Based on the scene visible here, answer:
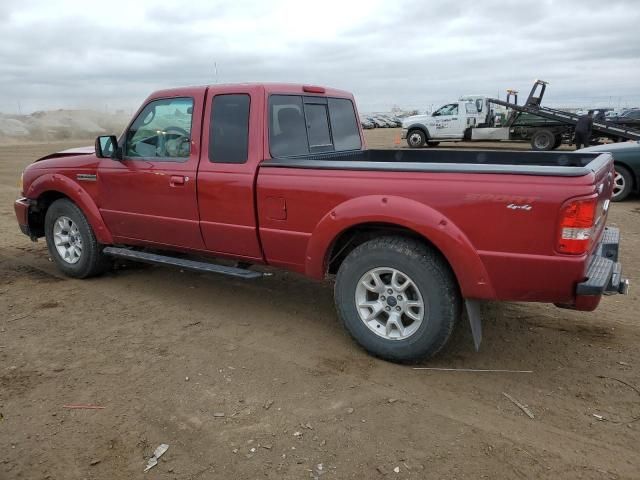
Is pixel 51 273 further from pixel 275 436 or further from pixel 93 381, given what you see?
pixel 275 436

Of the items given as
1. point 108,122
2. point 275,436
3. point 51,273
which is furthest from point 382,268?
point 108,122

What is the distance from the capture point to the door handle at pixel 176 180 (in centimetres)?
447

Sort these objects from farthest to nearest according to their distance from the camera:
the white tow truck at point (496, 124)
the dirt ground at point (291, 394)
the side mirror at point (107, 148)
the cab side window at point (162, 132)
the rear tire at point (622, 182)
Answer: the white tow truck at point (496, 124) < the rear tire at point (622, 182) < the side mirror at point (107, 148) < the cab side window at point (162, 132) < the dirt ground at point (291, 394)

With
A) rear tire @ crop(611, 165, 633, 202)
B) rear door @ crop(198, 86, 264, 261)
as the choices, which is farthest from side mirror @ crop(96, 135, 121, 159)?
rear tire @ crop(611, 165, 633, 202)

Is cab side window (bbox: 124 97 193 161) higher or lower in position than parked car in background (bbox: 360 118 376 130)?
higher

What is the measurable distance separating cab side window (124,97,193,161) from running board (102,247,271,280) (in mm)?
889

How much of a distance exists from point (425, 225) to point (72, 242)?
12.9 ft

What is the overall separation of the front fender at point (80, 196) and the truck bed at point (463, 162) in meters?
2.12

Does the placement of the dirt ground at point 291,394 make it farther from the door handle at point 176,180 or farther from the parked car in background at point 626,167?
the parked car in background at point 626,167

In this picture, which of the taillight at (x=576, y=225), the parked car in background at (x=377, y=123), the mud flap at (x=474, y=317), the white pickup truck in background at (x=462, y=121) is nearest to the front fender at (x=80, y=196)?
the mud flap at (x=474, y=317)

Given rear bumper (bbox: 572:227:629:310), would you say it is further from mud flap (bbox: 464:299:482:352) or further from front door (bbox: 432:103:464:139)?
front door (bbox: 432:103:464:139)

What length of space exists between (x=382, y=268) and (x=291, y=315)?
51.4 inches

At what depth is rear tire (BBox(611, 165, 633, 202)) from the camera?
9.43m

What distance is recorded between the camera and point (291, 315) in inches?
182
